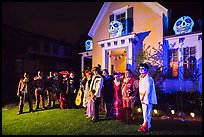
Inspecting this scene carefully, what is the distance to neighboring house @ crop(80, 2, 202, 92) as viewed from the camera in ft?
40.2

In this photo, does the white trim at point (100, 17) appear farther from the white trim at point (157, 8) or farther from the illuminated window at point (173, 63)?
the illuminated window at point (173, 63)

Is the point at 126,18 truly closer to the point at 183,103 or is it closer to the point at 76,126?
the point at 183,103

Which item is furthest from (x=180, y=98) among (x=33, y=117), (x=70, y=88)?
(x=33, y=117)

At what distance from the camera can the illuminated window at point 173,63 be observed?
42.2ft

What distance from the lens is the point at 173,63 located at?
12945 mm

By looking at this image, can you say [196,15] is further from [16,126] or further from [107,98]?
[16,126]

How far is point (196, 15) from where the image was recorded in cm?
1371

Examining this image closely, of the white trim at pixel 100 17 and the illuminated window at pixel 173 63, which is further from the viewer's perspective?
the white trim at pixel 100 17

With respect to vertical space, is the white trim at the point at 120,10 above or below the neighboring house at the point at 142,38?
above

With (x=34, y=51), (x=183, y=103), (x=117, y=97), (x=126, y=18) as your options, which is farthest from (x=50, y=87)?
(x=34, y=51)

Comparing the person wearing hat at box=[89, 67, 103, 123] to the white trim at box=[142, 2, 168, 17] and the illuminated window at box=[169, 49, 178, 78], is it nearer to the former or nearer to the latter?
the illuminated window at box=[169, 49, 178, 78]

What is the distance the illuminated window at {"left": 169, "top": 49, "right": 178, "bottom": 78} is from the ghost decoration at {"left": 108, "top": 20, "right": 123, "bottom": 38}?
3.38m

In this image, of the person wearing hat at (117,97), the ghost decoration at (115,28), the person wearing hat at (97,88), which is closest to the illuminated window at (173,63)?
the ghost decoration at (115,28)

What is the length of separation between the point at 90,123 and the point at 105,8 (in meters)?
9.71
